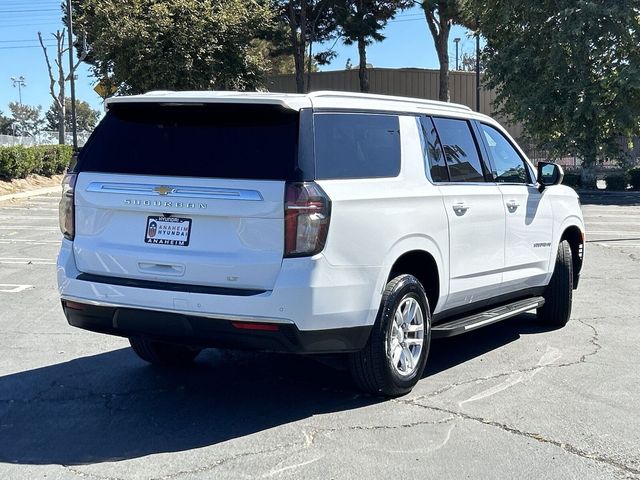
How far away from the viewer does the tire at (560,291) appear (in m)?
7.39

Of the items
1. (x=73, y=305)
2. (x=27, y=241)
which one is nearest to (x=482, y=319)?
(x=73, y=305)

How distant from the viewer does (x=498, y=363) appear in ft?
20.4

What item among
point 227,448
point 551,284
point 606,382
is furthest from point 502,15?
point 227,448

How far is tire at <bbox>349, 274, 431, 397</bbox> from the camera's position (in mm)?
4984

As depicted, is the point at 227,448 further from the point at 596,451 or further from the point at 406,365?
the point at 596,451

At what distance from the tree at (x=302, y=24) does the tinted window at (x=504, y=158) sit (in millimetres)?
32308

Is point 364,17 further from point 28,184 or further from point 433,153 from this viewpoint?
point 433,153

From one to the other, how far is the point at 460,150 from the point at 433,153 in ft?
1.64

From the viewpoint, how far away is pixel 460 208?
18.9ft

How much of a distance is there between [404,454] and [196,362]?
2508 millimetres

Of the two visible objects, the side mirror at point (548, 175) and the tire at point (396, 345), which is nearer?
the tire at point (396, 345)

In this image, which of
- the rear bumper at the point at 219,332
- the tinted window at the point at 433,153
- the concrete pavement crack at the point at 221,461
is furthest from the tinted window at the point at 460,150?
the concrete pavement crack at the point at 221,461

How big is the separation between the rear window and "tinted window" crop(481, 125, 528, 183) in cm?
252

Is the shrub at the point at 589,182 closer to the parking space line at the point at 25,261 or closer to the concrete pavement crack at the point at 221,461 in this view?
the parking space line at the point at 25,261
